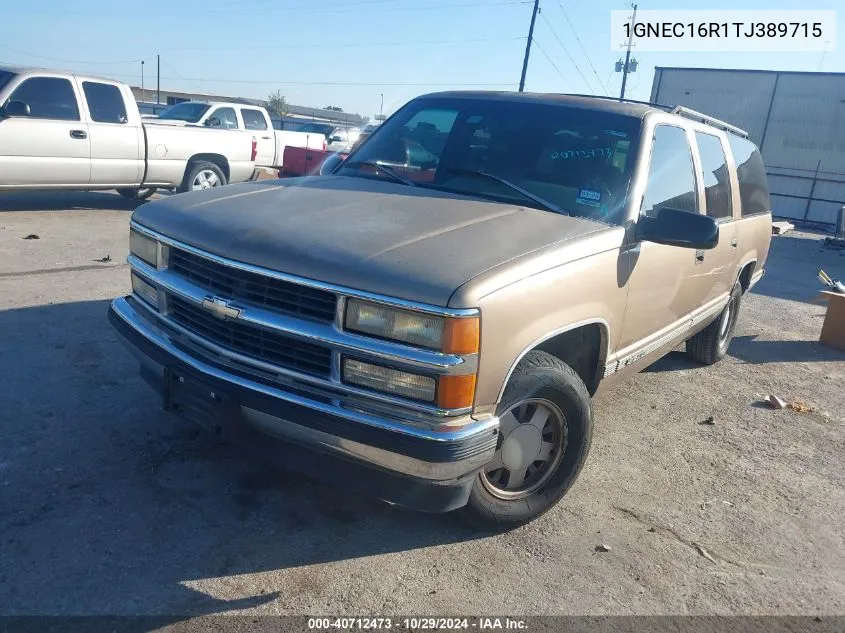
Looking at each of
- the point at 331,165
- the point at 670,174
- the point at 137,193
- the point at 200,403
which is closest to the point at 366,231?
the point at 200,403

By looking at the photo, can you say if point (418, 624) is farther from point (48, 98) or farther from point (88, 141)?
point (48, 98)

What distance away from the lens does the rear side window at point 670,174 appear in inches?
150

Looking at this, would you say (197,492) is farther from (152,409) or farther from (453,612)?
(453,612)

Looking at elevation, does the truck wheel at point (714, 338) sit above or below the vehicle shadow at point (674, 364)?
above

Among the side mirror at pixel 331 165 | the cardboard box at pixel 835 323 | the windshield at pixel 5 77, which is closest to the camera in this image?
the side mirror at pixel 331 165

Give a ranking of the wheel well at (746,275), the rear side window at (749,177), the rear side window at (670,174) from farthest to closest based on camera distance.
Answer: the wheel well at (746,275), the rear side window at (749,177), the rear side window at (670,174)

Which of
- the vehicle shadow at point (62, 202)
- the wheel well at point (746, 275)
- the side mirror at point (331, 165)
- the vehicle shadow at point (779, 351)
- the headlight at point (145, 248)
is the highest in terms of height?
the side mirror at point (331, 165)

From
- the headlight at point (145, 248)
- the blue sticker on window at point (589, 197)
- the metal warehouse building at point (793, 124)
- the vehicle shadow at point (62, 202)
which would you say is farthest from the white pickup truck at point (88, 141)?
the metal warehouse building at point (793, 124)

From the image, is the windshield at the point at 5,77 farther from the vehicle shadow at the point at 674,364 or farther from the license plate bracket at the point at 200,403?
the vehicle shadow at the point at 674,364

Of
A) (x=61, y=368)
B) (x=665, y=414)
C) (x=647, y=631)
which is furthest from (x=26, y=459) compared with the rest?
(x=665, y=414)

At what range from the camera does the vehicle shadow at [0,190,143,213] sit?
10680 millimetres

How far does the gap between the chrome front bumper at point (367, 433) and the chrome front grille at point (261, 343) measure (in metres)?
0.11

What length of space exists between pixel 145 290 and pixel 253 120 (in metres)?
12.0

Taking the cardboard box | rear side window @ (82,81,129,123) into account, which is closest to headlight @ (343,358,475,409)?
the cardboard box
